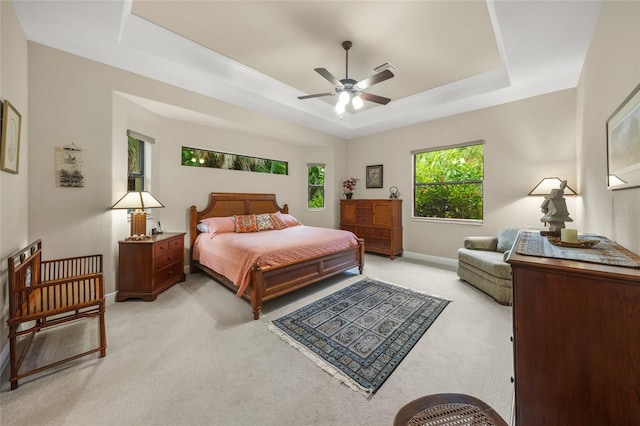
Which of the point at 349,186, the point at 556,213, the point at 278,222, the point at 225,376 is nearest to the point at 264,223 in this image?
the point at 278,222

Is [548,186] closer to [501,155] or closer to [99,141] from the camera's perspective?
[501,155]

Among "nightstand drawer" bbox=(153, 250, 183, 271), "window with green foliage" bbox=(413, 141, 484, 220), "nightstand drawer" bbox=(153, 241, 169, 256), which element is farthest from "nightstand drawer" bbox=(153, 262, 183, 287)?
"window with green foliage" bbox=(413, 141, 484, 220)

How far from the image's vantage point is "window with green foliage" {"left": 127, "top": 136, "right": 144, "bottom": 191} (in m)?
3.43

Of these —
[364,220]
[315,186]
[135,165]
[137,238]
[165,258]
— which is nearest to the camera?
[137,238]

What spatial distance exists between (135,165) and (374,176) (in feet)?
14.9

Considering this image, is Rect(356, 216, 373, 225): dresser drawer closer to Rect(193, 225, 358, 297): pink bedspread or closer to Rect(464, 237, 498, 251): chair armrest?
Rect(193, 225, 358, 297): pink bedspread

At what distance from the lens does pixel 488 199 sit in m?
4.18

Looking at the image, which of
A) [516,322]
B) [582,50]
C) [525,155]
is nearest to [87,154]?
[516,322]

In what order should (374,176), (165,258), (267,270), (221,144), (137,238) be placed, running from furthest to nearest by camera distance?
(374,176) < (221,144) < (165,258) < (137,238) < (267,270)

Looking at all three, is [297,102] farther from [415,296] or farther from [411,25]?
[415,296]

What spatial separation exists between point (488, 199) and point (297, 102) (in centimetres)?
373

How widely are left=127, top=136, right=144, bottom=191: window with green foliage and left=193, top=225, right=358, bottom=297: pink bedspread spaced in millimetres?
1181

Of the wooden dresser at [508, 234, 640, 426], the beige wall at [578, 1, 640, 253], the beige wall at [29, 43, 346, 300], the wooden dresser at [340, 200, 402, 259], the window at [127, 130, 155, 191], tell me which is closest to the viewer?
the wooden dresser at [508, 234, 640, 426]

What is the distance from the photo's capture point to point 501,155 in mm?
4023
